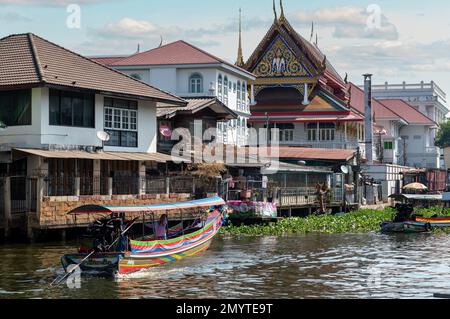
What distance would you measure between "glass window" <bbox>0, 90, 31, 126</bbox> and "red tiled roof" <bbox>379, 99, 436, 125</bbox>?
216ft

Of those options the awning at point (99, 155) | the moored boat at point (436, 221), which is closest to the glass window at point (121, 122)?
the awning at point (99, 155)

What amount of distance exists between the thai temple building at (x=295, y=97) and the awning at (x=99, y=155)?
29321mm

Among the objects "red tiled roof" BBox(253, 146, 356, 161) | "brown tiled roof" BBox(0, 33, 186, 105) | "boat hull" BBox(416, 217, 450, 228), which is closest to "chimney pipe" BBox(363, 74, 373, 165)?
"red tiled roof" BBox(253, 146, 356, 161)

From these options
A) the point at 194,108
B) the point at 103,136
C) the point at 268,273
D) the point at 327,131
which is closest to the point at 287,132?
the point at 327,131

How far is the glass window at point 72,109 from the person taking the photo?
38.1 metres

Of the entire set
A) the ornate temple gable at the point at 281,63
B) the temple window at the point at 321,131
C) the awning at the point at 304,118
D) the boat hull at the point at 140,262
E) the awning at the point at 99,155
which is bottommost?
the boat hull at the point at 140,262

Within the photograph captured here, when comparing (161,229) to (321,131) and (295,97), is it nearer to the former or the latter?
(321,131)

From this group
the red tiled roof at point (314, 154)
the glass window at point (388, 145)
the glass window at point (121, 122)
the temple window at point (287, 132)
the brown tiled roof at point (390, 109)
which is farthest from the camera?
the brown tiled roof at point (390, 109)

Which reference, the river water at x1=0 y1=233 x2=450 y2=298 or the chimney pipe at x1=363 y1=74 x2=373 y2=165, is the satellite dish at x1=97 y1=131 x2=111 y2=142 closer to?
the river water at x1=0 y1=233 x2=450 y2=298

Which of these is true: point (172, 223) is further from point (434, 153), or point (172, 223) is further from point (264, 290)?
point (434, 153)

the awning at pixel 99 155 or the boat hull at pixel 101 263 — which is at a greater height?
the awning at pixel 99 155

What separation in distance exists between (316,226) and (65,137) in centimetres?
1380

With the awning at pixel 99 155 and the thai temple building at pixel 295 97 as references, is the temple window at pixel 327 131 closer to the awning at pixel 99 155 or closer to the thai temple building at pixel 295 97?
the thai temple building at pixel 295 97

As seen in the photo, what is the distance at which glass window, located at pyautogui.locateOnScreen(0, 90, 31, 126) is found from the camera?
124 feet
